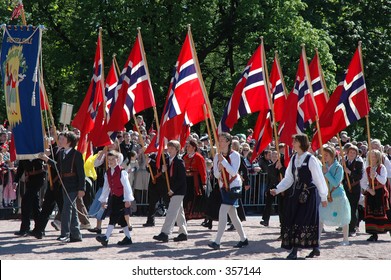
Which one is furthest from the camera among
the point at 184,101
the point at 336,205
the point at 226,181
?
the point at 336,205

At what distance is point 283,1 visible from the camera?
3228cm

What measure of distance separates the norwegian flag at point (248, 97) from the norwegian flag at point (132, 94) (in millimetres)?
1403

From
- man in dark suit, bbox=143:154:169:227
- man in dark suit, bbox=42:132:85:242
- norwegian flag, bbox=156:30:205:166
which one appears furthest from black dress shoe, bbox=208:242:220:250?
man in dark suit, bbox=143:154:169:227

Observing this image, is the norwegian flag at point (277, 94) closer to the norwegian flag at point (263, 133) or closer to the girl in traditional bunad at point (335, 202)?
the norwegian flag at point (263, 133)

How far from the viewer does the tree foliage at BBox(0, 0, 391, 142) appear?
31.8 meters

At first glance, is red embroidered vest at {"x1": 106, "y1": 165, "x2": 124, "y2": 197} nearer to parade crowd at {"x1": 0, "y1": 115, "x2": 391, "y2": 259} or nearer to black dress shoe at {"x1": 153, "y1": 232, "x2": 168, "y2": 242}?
parade crowd at {"x1": 0, "y1": 115, "x2": 391, "y2": 259}

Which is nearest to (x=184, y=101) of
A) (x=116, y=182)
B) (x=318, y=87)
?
(x=116, y=182)

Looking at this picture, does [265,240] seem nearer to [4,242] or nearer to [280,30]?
[4,242]

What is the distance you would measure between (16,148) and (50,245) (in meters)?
1.81

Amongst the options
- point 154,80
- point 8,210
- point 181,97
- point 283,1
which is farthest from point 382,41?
point 181,97

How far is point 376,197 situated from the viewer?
15.1 meters

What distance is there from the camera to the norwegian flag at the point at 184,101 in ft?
43.9

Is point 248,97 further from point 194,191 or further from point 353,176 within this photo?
point 353,176

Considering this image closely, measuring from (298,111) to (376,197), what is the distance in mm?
2115
